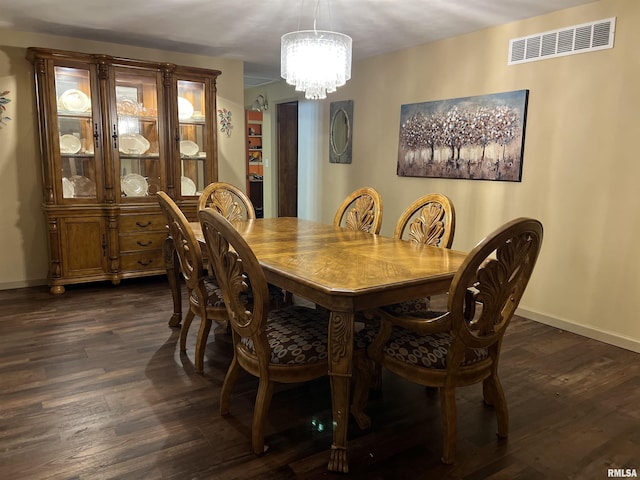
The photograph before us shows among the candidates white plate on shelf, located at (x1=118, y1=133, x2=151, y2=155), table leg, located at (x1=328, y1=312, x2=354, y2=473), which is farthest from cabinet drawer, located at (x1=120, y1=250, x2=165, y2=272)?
table leg, located at (x1=328, y1=312, x2=354, y2=473)

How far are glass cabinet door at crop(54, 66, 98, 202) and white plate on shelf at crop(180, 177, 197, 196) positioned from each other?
775 millimetres

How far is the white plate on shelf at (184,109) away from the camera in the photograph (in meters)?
4.45

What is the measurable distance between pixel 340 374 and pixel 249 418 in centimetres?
64

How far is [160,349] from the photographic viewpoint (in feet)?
9.39

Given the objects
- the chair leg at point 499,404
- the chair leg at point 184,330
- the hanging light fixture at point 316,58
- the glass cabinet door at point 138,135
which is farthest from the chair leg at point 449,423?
the glass cabinet door at point 138,135

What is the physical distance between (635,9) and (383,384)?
278cm

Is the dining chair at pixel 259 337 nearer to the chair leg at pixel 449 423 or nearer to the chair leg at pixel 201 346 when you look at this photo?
the chair leg at pixel 449 423

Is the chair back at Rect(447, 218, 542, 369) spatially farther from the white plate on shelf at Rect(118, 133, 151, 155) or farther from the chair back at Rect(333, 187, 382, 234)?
the white plate on shelf at Rect(118, 133, 151, 155)

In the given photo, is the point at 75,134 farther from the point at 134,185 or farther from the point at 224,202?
the point at 224,202

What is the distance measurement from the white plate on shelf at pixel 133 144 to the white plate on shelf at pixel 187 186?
44 centimetres

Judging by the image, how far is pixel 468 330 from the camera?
5.65ft

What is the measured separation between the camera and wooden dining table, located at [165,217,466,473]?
1.68 m

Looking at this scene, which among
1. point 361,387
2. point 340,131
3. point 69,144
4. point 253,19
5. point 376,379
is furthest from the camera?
point 340,131

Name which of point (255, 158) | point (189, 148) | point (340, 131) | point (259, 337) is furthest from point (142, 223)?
point (255, 158)
